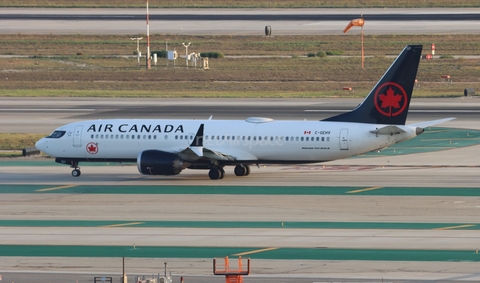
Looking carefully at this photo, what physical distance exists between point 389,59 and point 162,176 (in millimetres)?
55975

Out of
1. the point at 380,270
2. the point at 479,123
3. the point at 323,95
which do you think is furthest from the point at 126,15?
the point at 380,270

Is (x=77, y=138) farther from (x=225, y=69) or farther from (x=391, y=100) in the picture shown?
(x=225, y=69)

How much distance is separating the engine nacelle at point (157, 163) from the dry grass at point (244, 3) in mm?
106678

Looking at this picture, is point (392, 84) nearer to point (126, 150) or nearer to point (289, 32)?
point (126, 150)

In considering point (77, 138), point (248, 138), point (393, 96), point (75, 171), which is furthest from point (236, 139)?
point (75, 171)

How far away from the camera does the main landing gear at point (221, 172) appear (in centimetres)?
4988

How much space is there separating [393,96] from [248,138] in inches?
299

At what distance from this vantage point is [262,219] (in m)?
39.2

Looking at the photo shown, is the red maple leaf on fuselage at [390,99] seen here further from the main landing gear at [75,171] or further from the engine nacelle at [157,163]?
the main landing gear at [75,171]

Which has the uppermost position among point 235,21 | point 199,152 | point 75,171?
point 235,21

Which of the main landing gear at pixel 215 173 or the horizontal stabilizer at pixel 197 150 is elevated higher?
the horizontal stabilizer at pixel 197 150

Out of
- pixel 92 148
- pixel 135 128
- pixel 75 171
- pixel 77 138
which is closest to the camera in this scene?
pixel 135 128

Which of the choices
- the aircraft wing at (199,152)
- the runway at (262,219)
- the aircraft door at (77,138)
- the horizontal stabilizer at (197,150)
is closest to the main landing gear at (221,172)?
the runway at (262,219)

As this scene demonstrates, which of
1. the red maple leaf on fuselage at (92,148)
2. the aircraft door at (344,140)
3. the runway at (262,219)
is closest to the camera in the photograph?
the runway at (262,219)
